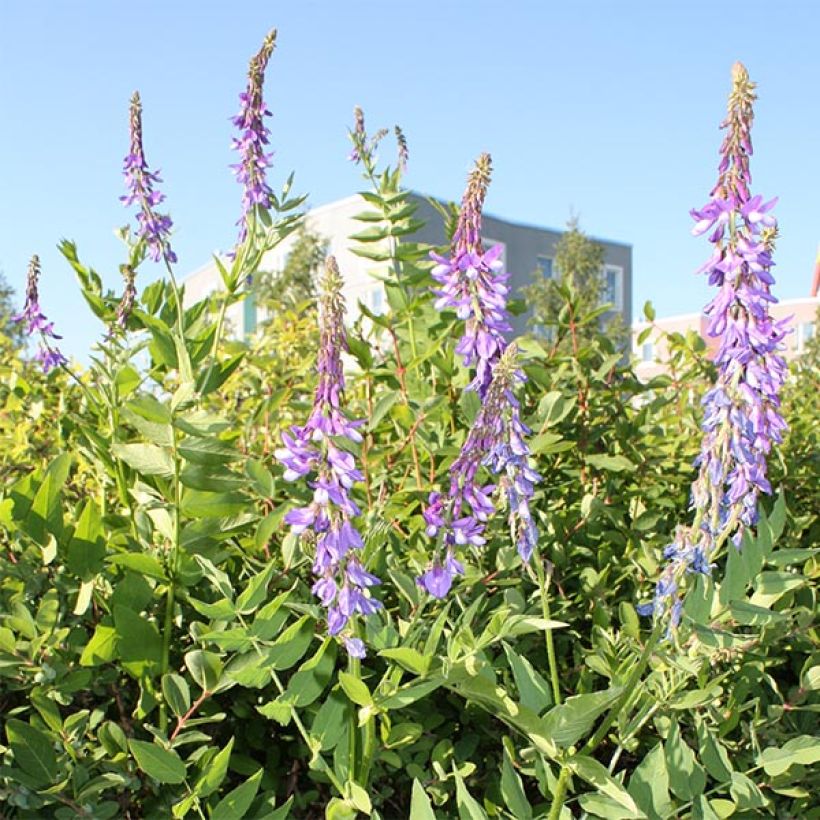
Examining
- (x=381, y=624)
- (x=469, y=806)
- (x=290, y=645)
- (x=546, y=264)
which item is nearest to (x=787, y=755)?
(x=469, y=806)

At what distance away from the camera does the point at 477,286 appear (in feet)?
4.80

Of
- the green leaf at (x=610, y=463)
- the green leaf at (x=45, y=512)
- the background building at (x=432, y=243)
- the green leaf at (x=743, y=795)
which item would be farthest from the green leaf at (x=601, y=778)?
the background building at (x=432, y=243)

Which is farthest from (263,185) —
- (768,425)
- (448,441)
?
(768,425)

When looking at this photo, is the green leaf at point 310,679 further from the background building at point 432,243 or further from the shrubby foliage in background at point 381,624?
the background building at point 432,243

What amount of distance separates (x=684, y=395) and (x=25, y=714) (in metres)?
1.92

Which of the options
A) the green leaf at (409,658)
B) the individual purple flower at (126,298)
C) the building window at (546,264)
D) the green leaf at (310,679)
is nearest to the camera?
the green leaf at (409,658)

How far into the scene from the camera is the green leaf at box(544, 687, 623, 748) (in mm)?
1198

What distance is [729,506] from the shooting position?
4.71 feet

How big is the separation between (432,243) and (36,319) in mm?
34519

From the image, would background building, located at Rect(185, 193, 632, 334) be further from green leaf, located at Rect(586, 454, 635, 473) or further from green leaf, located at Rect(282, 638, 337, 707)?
green leaf, located at Rect(282, 638, 337, 707)

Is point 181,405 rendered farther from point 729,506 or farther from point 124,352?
point 729,506

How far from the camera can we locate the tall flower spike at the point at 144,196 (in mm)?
2133

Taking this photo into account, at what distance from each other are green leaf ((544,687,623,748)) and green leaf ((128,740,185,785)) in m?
0.55

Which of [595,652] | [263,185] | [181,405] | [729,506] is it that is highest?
[263,185]
